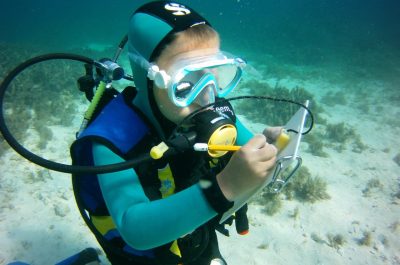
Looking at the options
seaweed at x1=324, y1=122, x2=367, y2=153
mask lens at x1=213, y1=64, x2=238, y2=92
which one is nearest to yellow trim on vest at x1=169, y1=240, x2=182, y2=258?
mask lens at x1=213, y1=64, x2=238, y2=92

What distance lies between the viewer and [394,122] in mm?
9539

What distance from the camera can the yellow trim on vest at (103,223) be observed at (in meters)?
1.93

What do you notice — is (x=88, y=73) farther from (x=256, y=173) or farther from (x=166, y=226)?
(x=256, y=173)

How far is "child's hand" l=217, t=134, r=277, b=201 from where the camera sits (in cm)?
126

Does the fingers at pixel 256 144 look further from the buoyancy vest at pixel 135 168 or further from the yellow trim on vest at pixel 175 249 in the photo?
→ the yellow trim on vest at pixel 175 249

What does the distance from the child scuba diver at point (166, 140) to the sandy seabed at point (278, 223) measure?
2.57m

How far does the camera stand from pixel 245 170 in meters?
1.26

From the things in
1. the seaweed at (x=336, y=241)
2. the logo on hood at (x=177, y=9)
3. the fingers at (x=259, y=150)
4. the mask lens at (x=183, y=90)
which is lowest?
the seaweed at (x=336, y=241)

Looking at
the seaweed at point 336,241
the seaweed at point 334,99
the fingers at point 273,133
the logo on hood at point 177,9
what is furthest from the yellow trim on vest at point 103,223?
the seaweed at point 334,99

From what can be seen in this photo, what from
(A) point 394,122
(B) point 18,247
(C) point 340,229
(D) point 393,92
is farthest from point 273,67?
(B) point 18,247

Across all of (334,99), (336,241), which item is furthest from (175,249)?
(334,99)

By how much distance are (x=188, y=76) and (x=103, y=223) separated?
4.15 feet

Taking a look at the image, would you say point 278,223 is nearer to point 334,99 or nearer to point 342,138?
point 342,138

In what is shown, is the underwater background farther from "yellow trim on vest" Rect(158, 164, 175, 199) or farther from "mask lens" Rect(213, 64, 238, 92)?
"yellow trim on vest" Rect(158, 164, 175, 199)
